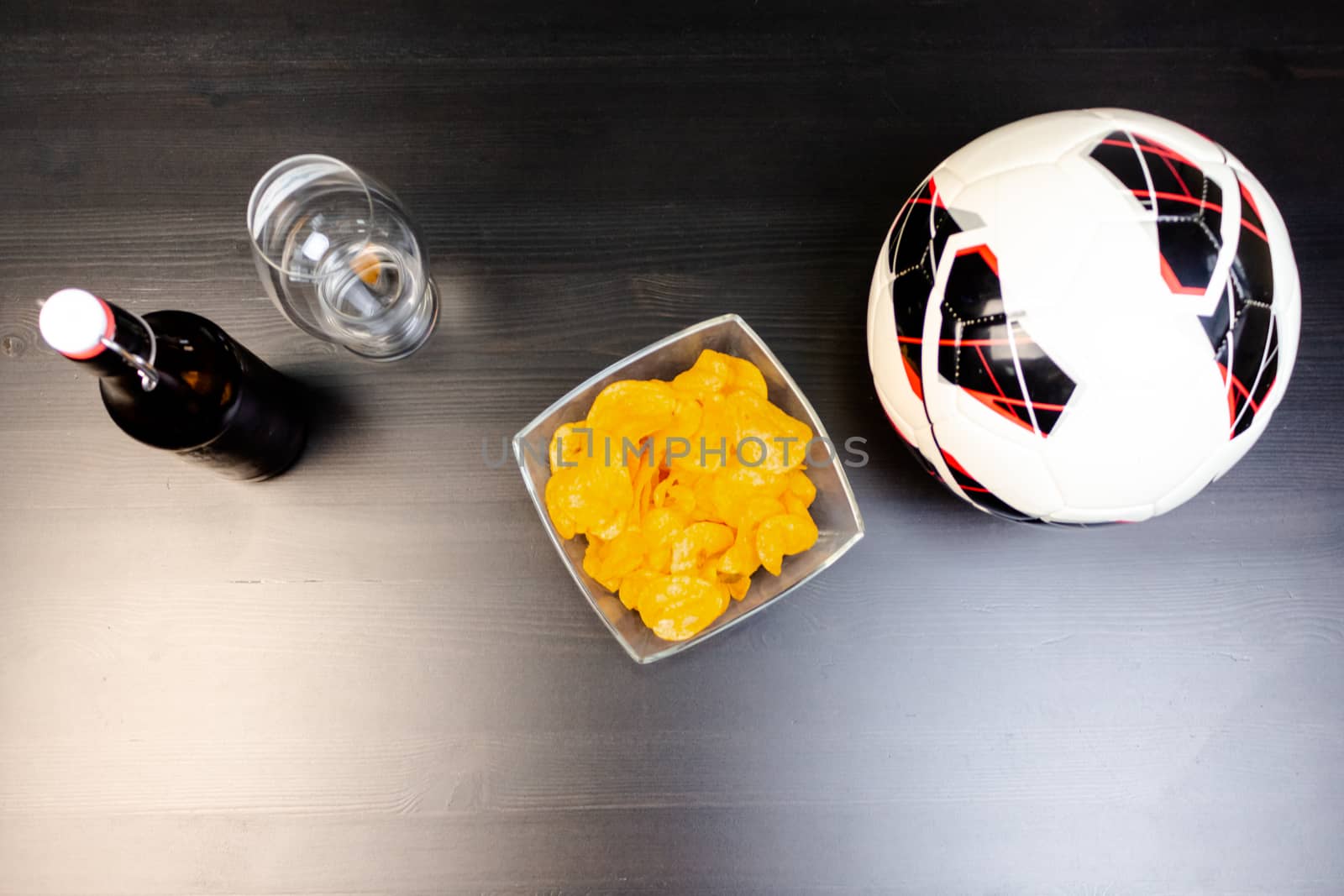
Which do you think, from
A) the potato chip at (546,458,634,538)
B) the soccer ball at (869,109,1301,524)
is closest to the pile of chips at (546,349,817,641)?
the potato chip at (546,458,634,538)

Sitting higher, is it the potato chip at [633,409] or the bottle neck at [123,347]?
the bottle neck at [123,347]

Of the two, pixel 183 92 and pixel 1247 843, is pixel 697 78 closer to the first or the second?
pixel 183 92

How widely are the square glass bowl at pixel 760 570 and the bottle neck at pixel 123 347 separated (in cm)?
28

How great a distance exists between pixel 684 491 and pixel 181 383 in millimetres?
394

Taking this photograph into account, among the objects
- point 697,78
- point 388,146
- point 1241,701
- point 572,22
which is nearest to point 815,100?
point 697,78

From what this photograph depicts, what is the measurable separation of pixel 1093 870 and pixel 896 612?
0.30 m

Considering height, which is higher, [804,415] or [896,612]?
[804,415]

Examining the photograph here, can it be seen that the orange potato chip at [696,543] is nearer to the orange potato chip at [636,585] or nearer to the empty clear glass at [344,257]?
the orange potato chip at [636,585]

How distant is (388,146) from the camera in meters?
0.80

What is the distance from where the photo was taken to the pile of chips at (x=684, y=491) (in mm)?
652

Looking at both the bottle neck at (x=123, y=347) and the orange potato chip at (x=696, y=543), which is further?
the orange potato chip at (x=696, y=543)

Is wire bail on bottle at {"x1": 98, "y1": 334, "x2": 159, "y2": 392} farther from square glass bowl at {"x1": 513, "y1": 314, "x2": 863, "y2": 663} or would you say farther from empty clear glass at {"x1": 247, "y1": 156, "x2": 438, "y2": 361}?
square glass bowl at {"x1": 513, "y1": 314, "x2": 863, "y2": 663}

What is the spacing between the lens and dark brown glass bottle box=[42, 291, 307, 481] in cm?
46

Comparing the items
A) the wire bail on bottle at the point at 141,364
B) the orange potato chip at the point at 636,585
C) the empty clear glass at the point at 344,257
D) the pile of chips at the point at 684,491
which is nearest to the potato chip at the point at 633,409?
the pile of chips at the point at 684,491
